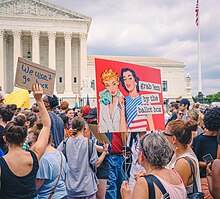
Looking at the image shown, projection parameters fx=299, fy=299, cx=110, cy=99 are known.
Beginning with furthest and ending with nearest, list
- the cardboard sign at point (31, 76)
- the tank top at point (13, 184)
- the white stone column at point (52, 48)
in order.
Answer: the white stone column at point (52, 48) → the cardboard sign at point (31, 76) → the tank top at point (13, 184)

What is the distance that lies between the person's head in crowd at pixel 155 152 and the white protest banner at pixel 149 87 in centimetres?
200

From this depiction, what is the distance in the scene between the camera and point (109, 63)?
4.26 meters

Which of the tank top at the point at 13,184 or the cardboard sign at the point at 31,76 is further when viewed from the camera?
the cardboard sign at the point at 31,76

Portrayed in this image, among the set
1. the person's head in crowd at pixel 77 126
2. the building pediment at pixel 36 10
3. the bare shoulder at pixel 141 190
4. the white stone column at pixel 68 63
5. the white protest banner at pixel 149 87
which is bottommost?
the bare shoulder at pixel 141 190

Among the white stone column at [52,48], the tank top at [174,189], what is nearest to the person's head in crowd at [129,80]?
the tank top at [174,189]

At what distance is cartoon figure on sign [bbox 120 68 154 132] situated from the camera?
4.37m

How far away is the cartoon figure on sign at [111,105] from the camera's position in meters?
4.12

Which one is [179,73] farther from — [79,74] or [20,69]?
[20,69]

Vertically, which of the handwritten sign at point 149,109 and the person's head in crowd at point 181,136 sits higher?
the handwritten sign at point 149,109

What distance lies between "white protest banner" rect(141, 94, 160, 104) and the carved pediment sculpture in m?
41.5

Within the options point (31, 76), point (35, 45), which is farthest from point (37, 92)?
point (35, 45)

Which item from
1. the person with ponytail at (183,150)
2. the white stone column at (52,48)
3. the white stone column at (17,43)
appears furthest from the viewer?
the white stone column at (52,48)

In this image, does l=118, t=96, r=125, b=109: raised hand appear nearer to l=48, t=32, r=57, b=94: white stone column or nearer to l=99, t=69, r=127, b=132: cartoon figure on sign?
l=99, t=69, r=127, b=132: cartoon figure on sign

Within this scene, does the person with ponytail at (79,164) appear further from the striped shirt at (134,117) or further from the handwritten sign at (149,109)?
the handwritten sign at (149,109)
